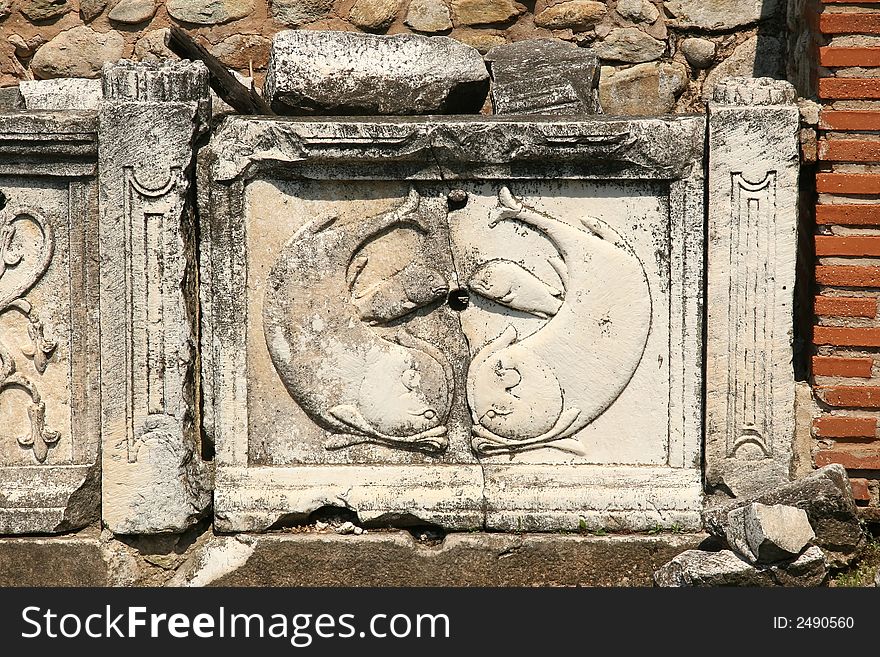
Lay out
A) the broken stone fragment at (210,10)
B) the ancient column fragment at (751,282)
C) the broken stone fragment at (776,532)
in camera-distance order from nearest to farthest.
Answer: the broken stone fragment at (776,532) → the ancient column fragment at (751,282) → the broken stone fragment at (210,10)

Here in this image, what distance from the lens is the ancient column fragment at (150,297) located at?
3637 mm

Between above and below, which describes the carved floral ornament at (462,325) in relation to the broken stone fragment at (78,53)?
below

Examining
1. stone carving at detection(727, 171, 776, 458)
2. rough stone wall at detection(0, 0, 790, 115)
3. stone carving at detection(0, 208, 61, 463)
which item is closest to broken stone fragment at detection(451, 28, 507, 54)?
rough stone wall at detection(0, 0, 790, 115)

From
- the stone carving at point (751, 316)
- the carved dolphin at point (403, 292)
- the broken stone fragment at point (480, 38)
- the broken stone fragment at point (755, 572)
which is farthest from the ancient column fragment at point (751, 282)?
the broken stone fragment at point (480, 38)

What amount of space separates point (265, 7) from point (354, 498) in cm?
269

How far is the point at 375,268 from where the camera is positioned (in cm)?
376

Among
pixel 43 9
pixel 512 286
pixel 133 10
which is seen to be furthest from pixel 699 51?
pixel 43 9

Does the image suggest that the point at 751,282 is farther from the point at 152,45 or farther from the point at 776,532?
the point at 152,45

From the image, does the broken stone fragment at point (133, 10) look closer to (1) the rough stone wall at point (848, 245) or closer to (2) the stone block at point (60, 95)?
(2) the stone block at point (60, 95)

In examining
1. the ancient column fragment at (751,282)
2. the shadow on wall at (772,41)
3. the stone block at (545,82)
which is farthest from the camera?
the shadow on wall at (772,41)

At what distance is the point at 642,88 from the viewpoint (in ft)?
17.8

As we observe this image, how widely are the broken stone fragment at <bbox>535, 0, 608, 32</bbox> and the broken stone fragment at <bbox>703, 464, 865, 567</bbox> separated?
8.29ft

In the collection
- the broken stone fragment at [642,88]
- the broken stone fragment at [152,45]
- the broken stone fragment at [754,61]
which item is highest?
the broken stone fragment at [152,45]

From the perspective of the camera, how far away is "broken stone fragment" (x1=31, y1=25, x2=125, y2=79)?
556 cm
